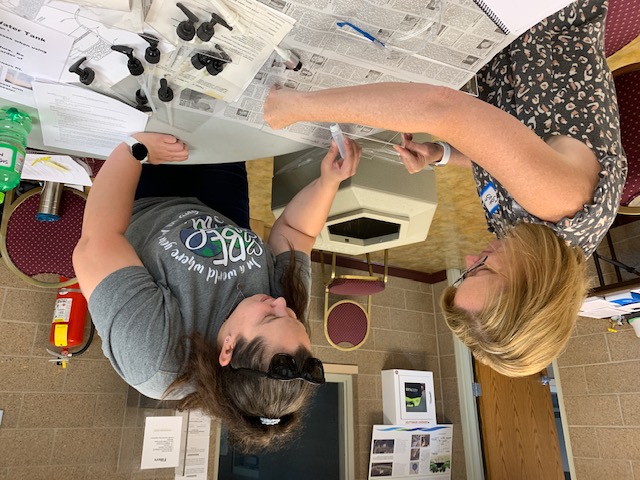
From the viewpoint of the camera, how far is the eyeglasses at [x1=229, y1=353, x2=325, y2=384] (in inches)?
37.8

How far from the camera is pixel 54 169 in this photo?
1347mm

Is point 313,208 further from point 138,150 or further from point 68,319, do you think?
point 68,319

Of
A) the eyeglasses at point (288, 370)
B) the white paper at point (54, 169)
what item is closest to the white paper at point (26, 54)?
the white paper at point (54, 169)

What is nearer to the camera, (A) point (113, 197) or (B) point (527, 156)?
(B) point (527, 156)

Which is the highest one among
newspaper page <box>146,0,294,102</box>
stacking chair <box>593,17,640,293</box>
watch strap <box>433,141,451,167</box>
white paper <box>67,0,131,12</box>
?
stacking chair <box>593,17,640,293</box>

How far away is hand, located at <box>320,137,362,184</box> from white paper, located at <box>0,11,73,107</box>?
66 centimetres

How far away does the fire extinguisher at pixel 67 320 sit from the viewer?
93.0 inches

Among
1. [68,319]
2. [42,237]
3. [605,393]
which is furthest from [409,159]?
[605,393]

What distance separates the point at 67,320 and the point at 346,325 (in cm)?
185

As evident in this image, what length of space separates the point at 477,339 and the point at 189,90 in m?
0.87

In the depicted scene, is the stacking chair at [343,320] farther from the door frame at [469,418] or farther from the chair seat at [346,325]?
the door frame at [469,418]

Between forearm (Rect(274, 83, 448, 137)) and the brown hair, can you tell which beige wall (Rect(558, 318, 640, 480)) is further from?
forearm (Rect(274, 83, 448, 137))

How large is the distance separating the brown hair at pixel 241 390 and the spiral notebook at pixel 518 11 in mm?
754

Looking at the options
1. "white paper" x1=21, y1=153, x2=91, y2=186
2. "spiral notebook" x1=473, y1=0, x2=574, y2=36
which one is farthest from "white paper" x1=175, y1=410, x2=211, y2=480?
"spiral notebook" x1=473, y1=0, x2=574, y2=36
